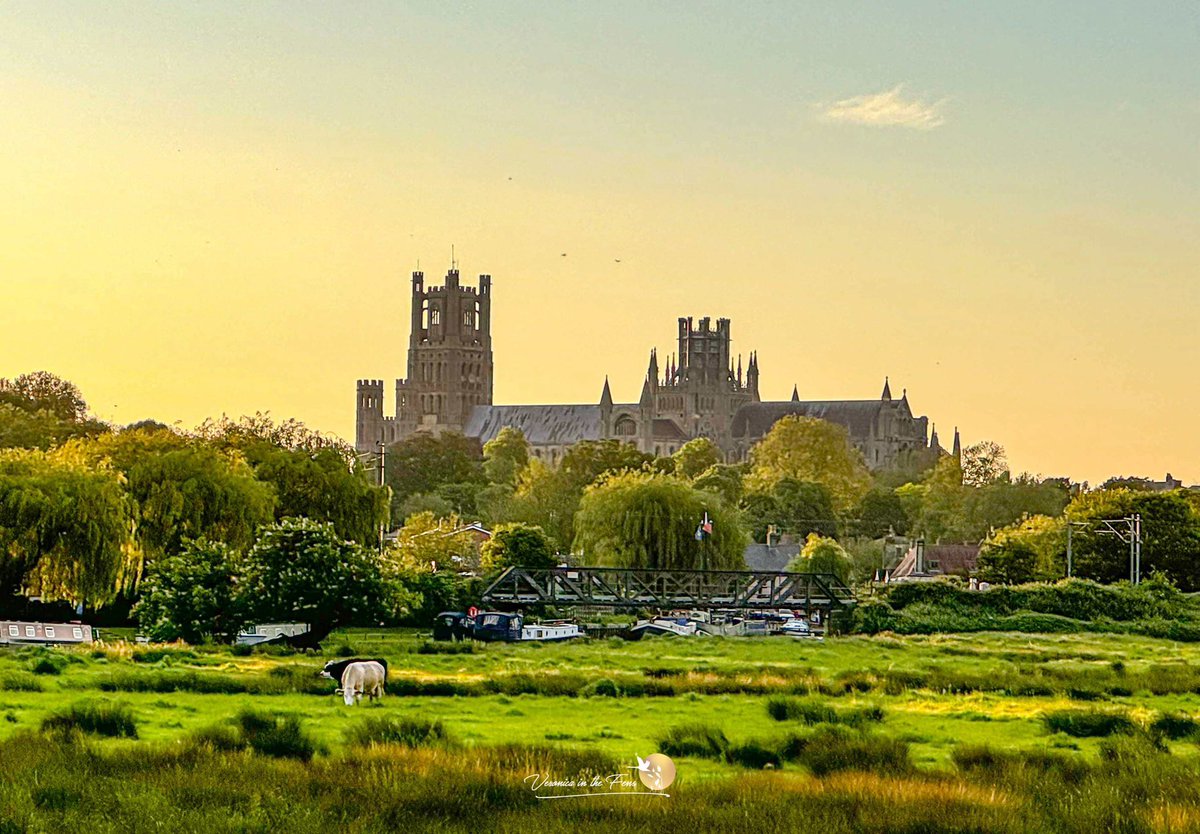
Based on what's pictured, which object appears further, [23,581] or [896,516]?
[896,516]

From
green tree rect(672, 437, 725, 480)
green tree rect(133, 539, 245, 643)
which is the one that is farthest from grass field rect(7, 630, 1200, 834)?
green tree rect(672, 437, 725, 480)

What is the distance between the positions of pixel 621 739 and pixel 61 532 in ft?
93.4

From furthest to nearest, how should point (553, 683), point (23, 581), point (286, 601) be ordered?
point (23, 581)
point (286, 601)
point (553, 683)

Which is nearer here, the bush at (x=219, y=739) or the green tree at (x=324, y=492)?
the bush at (x=219, y=739)

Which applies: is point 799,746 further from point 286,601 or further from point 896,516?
point 896,516

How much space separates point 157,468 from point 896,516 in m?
107

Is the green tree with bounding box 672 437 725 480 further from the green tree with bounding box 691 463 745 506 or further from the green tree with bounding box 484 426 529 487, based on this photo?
the green tree with bounding box 691 463 745 506

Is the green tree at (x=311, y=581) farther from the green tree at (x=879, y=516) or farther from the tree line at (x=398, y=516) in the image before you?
the green tree at (x=879, y=516)

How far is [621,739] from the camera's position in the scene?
2534cm

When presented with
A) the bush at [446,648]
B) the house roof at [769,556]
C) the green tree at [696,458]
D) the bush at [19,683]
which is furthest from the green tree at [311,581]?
the green tree at [696,458]

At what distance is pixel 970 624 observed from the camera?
210 feet

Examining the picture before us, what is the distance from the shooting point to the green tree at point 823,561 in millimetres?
96938

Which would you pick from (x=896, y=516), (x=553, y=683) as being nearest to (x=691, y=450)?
(x=896, y=516)

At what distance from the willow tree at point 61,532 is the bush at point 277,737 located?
87.1 feet
